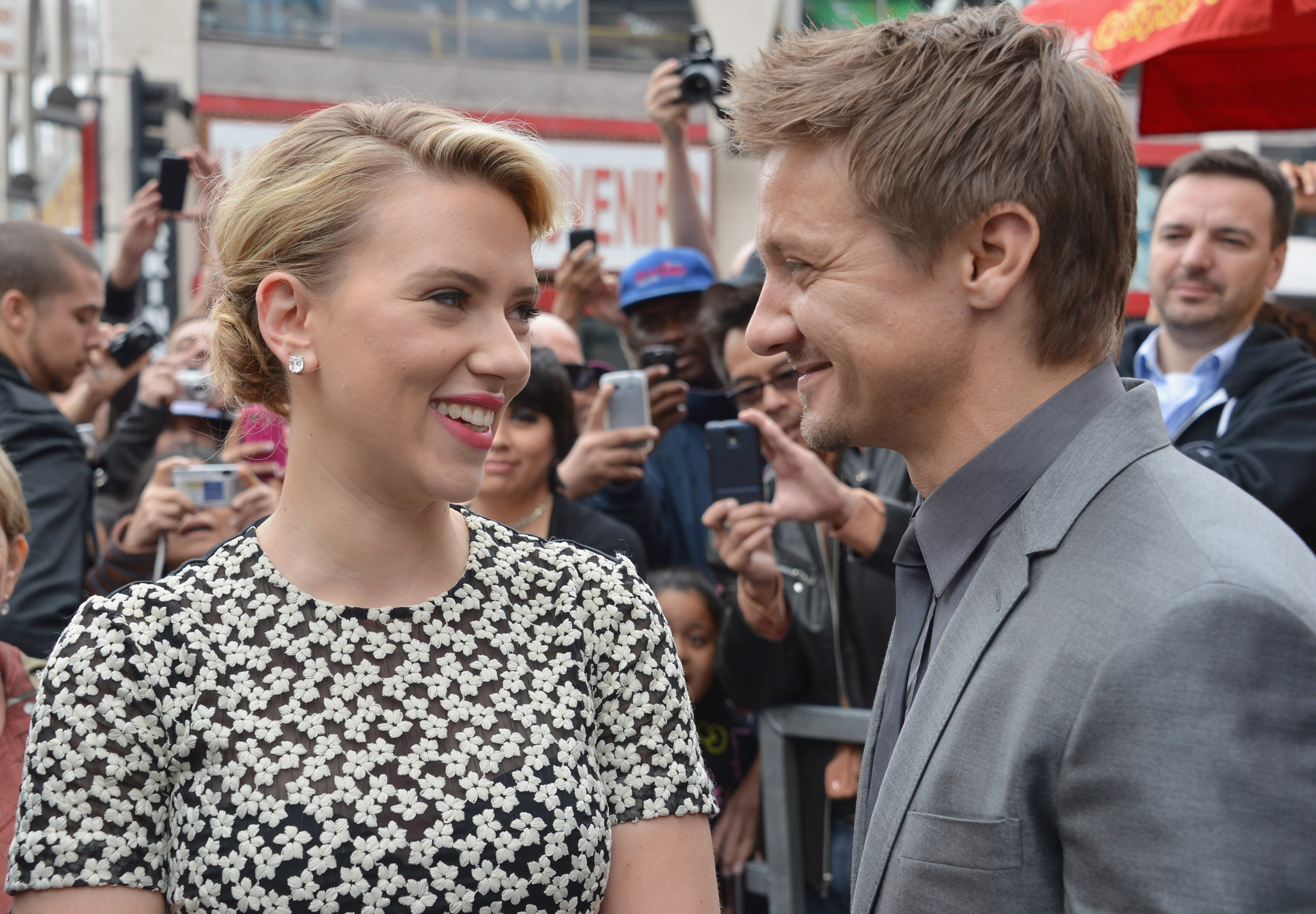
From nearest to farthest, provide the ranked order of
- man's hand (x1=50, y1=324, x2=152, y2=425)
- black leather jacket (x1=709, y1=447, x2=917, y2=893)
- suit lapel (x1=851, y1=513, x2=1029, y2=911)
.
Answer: suit lapel (x1=851, y1=513, x2=1029, y2=911), black leather jacket (x1=709, y1=447, x2=917, y2=893), man's hand (x1=50, y1=324, x2=152, y2=425)

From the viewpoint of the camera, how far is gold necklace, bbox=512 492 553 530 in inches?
133

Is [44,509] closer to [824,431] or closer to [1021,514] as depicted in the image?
[824,431]

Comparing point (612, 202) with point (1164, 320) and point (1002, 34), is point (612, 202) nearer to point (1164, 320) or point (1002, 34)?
point (1164, 320)

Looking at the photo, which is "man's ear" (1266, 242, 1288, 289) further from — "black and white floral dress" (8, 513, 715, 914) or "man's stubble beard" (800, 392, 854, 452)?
"black and white floral dress" (8, 513, 715, 914)

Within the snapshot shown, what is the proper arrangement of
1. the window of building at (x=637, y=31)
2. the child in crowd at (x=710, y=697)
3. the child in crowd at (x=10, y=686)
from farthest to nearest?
the window of building at (x=637, y=31)
the child in crowd at (x=710, y=697)
the child in crowd at (x=10, y=686)

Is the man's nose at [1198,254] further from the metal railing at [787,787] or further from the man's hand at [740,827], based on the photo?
the man's hand at [740,827]

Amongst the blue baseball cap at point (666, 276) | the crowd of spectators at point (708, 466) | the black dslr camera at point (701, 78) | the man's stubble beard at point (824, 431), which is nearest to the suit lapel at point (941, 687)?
the man's stubble beard at point (824, 431)

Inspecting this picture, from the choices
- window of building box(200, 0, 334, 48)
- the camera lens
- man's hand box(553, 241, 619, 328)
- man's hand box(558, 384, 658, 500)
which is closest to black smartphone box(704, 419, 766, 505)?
man's hand box(558, 384, 658, 500)

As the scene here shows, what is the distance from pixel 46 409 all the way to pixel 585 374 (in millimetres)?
1695

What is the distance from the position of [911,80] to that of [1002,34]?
5.6 inches

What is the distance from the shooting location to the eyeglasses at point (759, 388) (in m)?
3.60

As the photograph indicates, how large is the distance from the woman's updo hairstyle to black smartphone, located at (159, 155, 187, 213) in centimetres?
302

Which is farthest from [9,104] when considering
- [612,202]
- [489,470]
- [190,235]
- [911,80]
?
[911,80]

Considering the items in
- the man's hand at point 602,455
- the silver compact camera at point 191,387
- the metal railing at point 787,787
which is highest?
the silver compact camera at point 191,387
